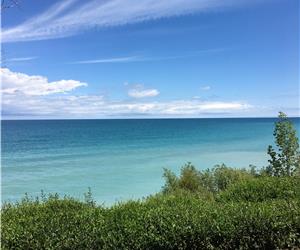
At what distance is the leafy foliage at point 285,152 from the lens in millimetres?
12703

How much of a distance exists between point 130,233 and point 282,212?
7.54ft

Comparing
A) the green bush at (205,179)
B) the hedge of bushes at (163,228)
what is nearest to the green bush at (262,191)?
the hedge of bushes at (163,228)

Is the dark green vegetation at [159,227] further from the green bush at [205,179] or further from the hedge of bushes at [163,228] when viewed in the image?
the green bush at [205,179]

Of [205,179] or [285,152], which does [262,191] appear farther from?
[205,179]

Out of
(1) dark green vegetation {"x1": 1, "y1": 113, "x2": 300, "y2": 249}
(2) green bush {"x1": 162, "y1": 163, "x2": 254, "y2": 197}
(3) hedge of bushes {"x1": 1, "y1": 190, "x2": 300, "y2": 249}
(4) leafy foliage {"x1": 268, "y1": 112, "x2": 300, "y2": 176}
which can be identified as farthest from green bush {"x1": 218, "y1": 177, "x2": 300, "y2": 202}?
(2) green bush {"x1": 162, "y1": 163, "x2": 254, "y2": 197}

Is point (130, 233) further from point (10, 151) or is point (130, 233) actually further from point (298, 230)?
point (10, 151)

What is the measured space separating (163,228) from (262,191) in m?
3.15

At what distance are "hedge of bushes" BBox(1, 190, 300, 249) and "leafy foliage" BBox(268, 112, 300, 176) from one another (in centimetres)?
523

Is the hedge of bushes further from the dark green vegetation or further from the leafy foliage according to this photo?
the leafy foliage

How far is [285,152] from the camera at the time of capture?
42.0 feet

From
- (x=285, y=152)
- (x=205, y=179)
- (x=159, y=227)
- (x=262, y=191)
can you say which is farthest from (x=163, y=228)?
(x=205, y=179)

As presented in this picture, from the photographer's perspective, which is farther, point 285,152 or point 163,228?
point 285,152

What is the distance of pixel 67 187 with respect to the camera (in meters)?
24.6

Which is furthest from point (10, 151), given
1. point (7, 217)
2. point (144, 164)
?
point (7, 217)
